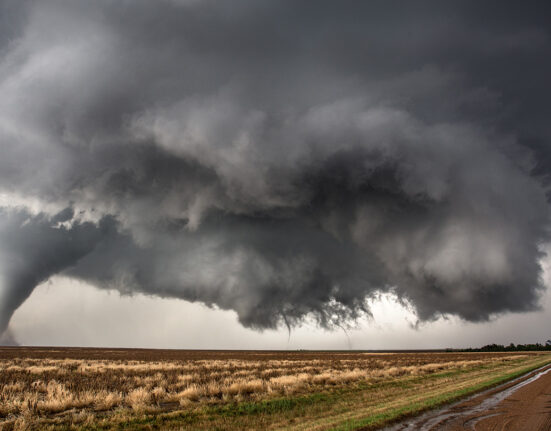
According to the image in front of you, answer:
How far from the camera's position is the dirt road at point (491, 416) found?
1177 centimetres

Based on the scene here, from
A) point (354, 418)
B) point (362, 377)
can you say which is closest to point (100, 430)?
point (354, 418)

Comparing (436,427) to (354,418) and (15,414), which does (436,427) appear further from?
(15,414)

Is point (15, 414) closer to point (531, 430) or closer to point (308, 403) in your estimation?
point (308, 403)

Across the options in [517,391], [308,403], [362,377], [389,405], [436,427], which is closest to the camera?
[436,427]

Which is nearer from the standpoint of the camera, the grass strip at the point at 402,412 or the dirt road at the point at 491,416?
the dirt road at the point at 491,416

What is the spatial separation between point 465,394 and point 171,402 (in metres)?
15.5

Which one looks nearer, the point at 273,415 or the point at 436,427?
the point at 436,427

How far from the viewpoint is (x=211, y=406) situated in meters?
17.0

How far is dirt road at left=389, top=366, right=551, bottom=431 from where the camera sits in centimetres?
1177

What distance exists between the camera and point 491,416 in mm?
13453

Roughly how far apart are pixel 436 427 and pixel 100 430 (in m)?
11.2

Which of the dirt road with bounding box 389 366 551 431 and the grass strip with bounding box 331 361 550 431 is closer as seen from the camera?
the dirt road with bounding box 389 366 551 431

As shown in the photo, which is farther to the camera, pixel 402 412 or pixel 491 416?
pixel 402 412

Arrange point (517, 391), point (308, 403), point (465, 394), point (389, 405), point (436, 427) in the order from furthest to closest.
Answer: point (517, 391), point (465, 394), point (308, 403), point (389, 405), point (436, 427)
